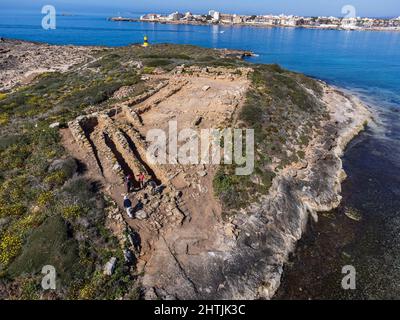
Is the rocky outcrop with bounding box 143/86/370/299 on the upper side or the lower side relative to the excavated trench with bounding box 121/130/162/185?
lower

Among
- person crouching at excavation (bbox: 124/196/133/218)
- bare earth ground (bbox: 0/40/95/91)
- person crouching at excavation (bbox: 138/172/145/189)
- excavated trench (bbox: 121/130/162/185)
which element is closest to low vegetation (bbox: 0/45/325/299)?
person crouching at excavation (bbox: 124/196/133/218)

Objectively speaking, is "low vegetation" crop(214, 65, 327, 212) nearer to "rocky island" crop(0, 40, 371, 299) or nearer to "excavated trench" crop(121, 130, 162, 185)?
"rocky island" crop(0, 40, 371, 299)

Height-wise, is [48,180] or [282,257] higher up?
[48,180]

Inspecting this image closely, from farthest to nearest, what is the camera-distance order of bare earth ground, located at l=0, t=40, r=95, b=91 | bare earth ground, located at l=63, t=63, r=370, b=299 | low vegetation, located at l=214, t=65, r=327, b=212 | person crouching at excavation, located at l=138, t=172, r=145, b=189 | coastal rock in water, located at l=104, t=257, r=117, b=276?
bare earth ground, located at l=0, t=40, r=95, b=91 < low vegetation, located at l=214, t=65, r=327, b=212 < person crouching at excavation, located at l=138, t=172, r=145, b=189 < bare earth ground, located at l=63, t=63, r=370, b=299 < coastal rock in water, located at l=104, t=257, r=117, b=276

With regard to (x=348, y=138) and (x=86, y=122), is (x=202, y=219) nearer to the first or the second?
(x=86, y=122)

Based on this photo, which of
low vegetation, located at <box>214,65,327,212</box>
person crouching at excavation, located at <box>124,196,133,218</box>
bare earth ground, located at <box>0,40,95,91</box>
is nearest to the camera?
person crouching at excavation, located at <box>124,196,133,218</box>

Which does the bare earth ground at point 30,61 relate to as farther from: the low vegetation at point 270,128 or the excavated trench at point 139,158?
the low vegetation at point 270,128

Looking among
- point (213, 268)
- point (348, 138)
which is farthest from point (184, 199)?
point (348, 138)

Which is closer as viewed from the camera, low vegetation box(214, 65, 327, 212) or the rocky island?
the rocky island

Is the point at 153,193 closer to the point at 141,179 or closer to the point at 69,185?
the point at 141,179
